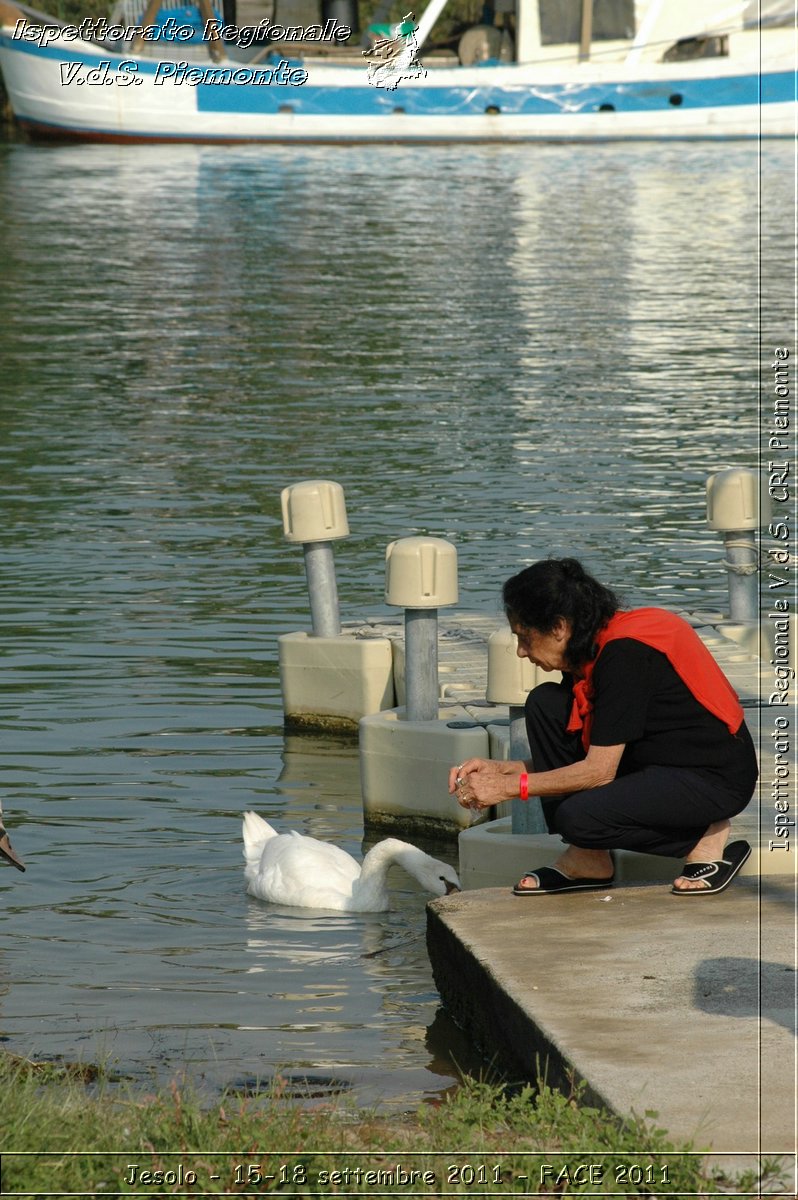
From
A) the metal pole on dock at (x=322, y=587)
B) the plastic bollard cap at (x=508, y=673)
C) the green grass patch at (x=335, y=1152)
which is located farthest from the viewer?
the metal pole on dock at (x=322, y=587)

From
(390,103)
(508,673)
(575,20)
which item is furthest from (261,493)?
(575,20)

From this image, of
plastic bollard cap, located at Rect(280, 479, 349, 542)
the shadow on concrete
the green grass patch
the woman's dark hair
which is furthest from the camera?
plastic bollard cap, located at Rect(280, 479, 349, 542)

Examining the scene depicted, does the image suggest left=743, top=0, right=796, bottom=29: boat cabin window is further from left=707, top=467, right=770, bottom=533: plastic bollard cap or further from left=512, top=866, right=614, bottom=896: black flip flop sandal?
left=512, top=866, right=614, bottom=896: black flip flop sandal

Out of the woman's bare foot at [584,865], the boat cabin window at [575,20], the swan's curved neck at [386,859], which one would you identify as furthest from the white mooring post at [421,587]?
the boat cabin window at [575,20]

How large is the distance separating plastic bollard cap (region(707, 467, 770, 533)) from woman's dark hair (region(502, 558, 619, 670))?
110 inches

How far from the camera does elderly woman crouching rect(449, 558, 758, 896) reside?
5516mm

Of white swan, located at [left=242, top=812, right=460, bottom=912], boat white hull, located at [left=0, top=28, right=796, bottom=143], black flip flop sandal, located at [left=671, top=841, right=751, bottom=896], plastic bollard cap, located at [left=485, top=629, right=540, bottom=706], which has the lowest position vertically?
white swan, located at [left=242, top=812, right=460, bottom=912]

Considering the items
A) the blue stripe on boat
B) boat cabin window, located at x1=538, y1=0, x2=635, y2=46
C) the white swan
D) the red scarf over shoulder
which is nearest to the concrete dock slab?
the red scarf over shoulder

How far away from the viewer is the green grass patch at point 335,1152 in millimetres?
3918

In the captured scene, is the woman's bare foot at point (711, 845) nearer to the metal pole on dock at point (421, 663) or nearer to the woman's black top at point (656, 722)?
the woman's black top at point (656, 722)

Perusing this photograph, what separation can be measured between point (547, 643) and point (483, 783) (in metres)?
0.45

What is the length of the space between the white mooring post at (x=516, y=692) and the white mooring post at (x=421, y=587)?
0.51 m

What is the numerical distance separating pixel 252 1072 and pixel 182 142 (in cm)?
3939

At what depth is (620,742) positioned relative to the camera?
557cm
